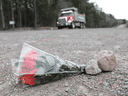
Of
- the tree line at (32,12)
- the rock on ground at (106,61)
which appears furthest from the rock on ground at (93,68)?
the tree line at (32,12)

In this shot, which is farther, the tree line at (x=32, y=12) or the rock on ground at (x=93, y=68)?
the tree line at (x=32, y=12)

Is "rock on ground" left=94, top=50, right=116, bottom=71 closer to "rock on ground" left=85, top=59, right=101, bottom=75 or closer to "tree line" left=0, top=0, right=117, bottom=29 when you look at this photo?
"rock on ground" left=85, top=59, right=101, bottom=75

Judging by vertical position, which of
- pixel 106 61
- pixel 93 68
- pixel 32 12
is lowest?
pixel 93 68

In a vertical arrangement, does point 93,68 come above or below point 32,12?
below

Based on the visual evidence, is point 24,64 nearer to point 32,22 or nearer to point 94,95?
point 94,95

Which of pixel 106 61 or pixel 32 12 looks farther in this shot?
pixel 32 12

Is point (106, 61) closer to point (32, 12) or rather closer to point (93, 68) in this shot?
point (93, 68)

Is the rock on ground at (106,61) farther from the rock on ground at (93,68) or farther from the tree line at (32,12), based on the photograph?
the tree line at (32,12)

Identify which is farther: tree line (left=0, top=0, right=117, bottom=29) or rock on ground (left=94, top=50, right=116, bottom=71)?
tree line (left=0, top=0, right=117, bottom=29)

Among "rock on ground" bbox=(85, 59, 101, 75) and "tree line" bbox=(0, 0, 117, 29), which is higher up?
"tree line" bbox=(0, 0, 117, 29)

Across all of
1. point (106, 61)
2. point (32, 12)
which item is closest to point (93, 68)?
point (106, 61)

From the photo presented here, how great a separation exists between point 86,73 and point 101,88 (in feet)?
1.58

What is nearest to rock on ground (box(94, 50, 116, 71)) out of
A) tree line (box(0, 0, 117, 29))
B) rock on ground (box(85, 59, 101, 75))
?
rock on ground (box(85, 59, 101, 75))

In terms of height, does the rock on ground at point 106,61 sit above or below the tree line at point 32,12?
below
